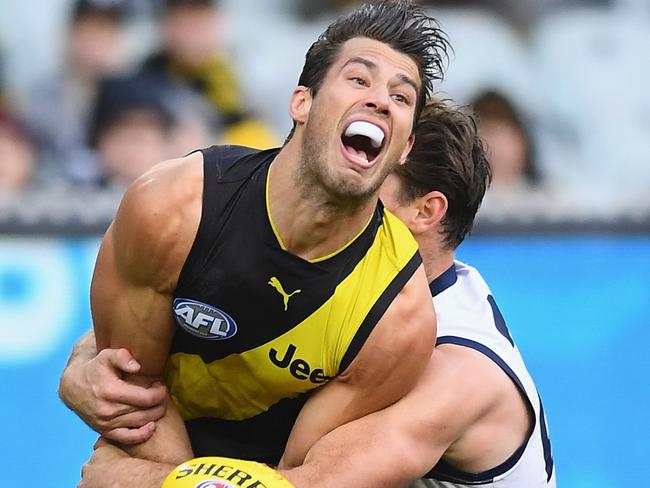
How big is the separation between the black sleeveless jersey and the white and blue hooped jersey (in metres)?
0.43

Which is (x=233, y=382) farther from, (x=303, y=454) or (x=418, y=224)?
(x=418, y=224)

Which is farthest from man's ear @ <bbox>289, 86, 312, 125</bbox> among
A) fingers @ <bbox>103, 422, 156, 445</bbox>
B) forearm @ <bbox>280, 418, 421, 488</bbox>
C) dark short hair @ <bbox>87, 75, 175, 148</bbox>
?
dark short hair @ <bbox>87, 75, 175, 148</bbox>

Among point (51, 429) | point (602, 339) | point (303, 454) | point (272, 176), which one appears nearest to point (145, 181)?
point (272, 176)

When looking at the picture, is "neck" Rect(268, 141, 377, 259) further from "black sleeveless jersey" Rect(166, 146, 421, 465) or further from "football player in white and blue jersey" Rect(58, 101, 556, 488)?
"football player in white and blue jersey" Rect(58, 101, 556, 488)

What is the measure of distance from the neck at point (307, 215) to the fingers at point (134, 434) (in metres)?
0.70

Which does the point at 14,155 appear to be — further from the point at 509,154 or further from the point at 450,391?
the point at 450,391

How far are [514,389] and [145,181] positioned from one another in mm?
1271

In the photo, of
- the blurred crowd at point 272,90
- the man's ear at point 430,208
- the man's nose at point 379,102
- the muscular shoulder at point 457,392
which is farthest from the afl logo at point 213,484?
the blurred crowd at point 272,90

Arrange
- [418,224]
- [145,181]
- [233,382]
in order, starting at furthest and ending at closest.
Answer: [418,224]
[233,382]
[145,181]

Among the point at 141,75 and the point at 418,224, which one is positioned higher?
the point at 141,75

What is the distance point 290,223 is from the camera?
12.2ft

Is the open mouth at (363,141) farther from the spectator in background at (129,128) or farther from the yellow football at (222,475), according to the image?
the spectator in background at (129,128)

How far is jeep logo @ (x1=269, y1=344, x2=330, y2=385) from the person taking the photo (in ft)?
12.3

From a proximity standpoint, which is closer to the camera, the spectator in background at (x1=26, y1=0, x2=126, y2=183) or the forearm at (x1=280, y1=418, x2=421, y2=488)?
the forearm at (x1=280, y1=418, x2=421, y2=488)
